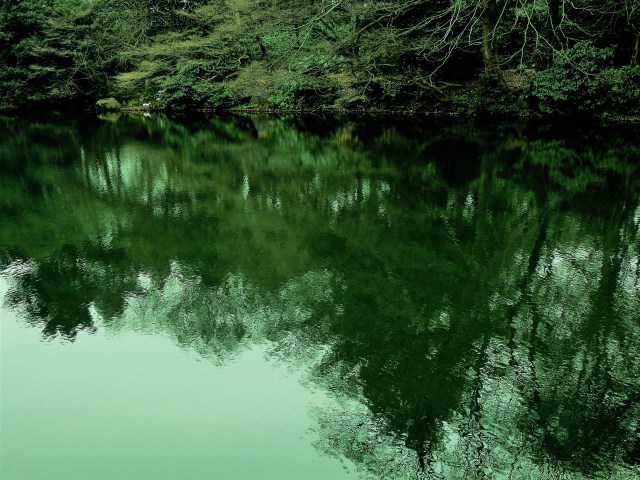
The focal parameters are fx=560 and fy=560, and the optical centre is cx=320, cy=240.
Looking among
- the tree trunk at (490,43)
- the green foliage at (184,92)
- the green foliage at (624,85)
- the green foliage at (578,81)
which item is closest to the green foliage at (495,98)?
the tree trunk at (490,43)

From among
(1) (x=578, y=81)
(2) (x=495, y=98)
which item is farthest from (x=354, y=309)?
(2) (x=495, y=98)

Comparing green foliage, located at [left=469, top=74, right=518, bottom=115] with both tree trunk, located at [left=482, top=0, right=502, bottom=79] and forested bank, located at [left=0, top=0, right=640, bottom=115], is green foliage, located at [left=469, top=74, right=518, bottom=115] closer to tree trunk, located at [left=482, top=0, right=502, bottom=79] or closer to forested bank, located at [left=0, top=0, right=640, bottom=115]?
forested bank, located at [left=0, top=0, right=640, bottom=115]

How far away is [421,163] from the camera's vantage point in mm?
11828

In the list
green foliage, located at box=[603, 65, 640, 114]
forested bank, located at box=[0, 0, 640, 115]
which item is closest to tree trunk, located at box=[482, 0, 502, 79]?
forested bank, located at box=[0, 0, 640, 115]

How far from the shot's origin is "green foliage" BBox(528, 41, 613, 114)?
15398 mm

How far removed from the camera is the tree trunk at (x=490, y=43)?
16969 mm

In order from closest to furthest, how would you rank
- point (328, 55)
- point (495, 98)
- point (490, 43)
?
1. point (495, 98)
2. point (490, 43)
3. point (328, 55)

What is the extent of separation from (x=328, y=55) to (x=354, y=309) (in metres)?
16.1

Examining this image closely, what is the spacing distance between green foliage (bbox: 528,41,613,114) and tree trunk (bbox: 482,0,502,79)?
1690 mm

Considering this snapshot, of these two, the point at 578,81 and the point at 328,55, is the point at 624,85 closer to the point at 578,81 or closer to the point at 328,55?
the point at 578,81

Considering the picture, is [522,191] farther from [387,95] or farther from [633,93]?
[387,95]

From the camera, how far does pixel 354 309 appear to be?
5367 mm

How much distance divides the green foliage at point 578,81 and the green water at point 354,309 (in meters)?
4.86

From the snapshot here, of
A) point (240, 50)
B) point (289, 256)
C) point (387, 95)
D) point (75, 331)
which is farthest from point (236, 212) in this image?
point (240, 50)
